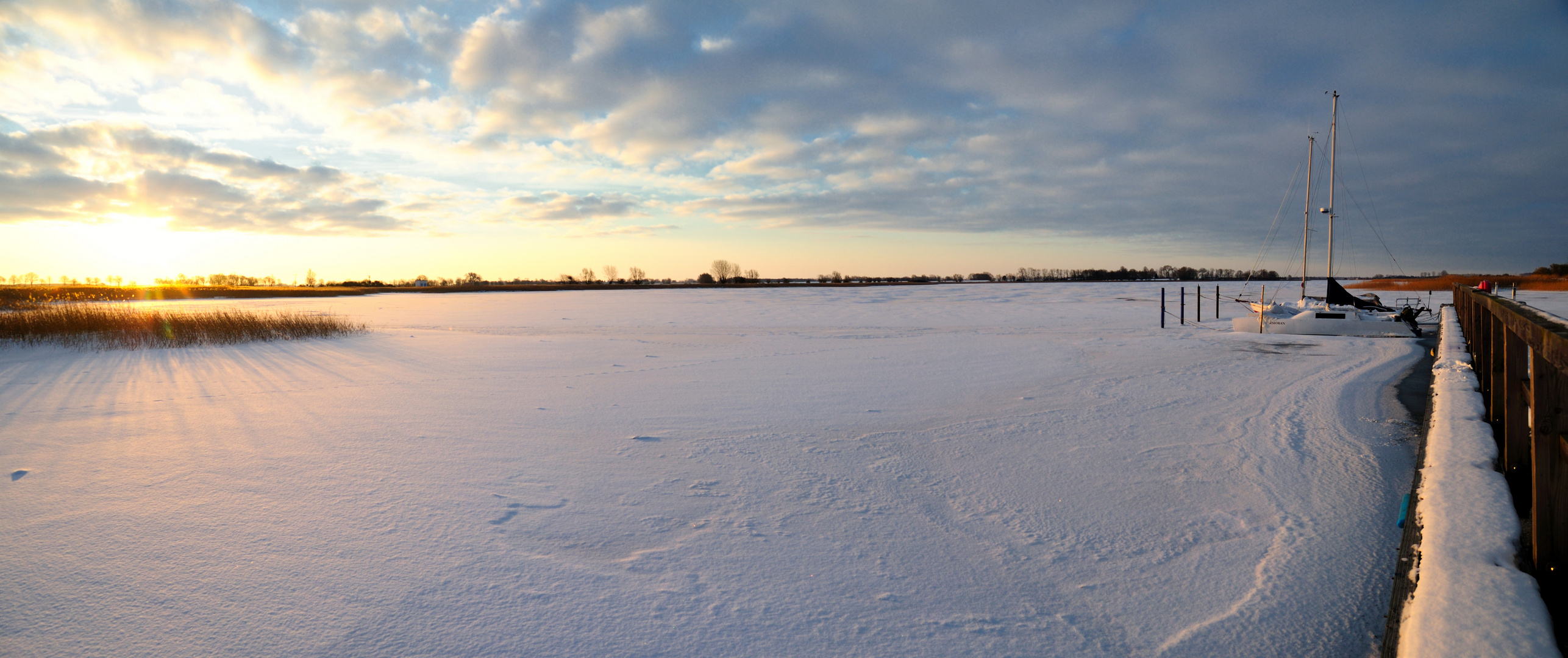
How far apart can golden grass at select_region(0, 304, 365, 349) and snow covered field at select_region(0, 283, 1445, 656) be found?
7.36m

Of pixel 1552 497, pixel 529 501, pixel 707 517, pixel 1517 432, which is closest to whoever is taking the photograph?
pixel 1552 497

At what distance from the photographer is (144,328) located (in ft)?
52.0

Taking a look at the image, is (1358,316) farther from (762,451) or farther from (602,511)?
(602,511)

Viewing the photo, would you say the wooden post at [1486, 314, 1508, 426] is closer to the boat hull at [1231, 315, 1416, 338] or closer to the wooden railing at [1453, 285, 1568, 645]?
the wooden railing at [1453, 285, 1568, 645]

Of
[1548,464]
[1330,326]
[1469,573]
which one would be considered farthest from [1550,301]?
[1469,573]

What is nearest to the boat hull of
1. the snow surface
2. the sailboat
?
the sailboat

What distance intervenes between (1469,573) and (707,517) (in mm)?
3202

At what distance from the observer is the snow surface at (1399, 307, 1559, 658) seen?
1.99m

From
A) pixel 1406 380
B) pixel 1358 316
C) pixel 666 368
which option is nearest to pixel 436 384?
pixel 666 368

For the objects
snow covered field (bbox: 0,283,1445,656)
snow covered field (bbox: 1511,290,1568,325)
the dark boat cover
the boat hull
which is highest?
the dark boat cover

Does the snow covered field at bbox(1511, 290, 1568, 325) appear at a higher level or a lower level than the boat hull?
higher

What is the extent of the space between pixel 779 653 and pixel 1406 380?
10.2 metres

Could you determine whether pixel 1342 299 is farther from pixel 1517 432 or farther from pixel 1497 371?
pixel 1517 432

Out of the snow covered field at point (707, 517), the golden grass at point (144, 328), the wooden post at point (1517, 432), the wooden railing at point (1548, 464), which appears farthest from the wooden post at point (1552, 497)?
the golden grass at point (144, 328)
